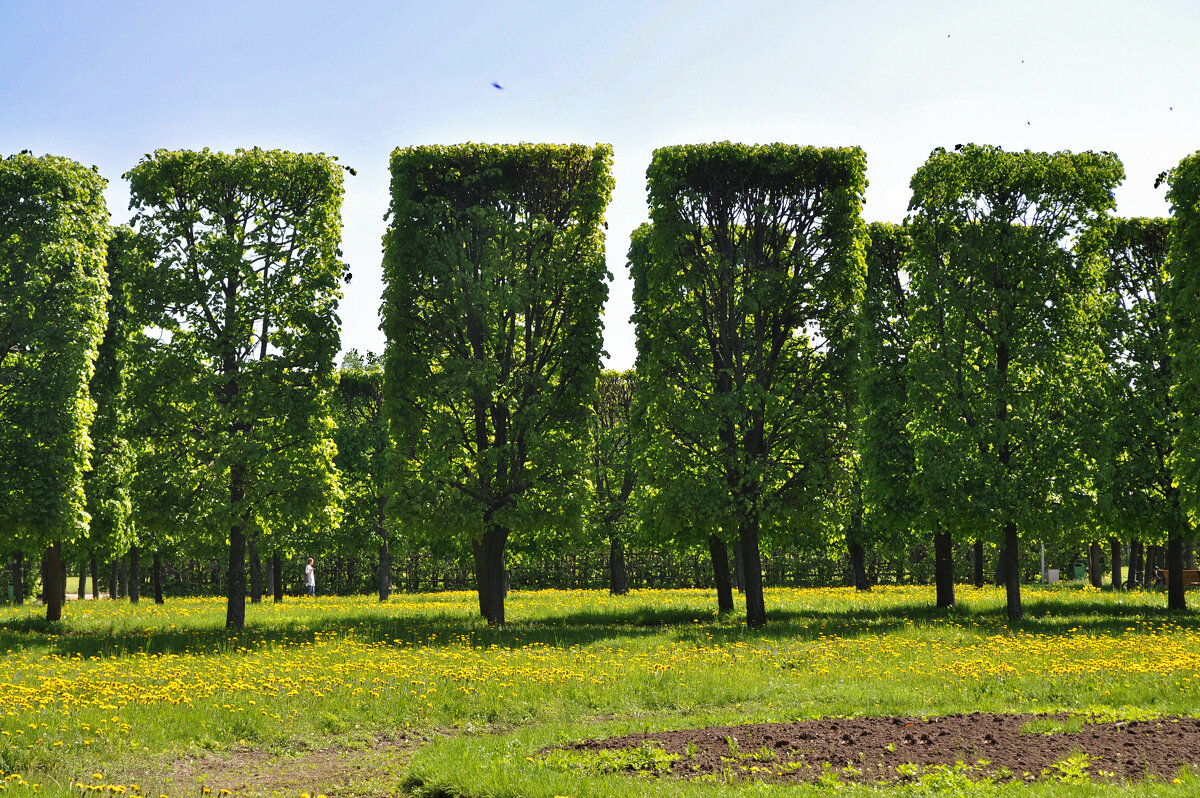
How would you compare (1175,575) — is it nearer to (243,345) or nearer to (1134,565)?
(1134,565)

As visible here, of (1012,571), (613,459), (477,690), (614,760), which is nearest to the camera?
(614,760)

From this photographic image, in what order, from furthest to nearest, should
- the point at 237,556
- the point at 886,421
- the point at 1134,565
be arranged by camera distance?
the point at 1134,565
the point at 886,421
the point at 237,556

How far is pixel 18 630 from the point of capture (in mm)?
21250

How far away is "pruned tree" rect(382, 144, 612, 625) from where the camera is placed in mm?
21391

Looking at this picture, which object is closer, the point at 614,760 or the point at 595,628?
the point at 614,760

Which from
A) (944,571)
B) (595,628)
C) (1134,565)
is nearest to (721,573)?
(595,628)

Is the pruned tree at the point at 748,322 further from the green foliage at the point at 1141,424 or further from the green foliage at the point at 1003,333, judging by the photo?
the green foliage at the point at 1141,424

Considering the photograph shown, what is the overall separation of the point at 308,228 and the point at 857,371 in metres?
14.2

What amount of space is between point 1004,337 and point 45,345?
76.5 ft

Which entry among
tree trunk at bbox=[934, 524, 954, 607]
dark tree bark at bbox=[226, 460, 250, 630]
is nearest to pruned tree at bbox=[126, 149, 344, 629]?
dark tree bark at bbox=[226, 460, 250, 630]

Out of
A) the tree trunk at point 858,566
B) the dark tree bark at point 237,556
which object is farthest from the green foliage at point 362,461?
the tree trunk at point 858,566

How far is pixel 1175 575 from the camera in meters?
24.2

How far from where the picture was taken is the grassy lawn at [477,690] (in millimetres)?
8648

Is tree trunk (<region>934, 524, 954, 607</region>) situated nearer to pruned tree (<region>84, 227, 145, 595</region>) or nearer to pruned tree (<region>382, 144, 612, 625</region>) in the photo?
pruned tree (<region>382, 144, 612, 625</region>)
